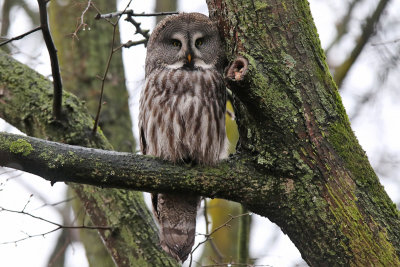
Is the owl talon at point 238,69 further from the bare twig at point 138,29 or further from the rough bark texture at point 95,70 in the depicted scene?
the rough bark texture at point 95,70

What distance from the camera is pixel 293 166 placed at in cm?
289

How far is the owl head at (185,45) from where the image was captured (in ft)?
13.0

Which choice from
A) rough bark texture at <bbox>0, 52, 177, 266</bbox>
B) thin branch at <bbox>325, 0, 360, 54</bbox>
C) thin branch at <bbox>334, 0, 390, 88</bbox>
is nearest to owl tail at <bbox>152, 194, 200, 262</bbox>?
rough bark texture at <bbox>0, 52, 177, 266</bbox>

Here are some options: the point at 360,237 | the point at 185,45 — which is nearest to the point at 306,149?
the point at 360,237

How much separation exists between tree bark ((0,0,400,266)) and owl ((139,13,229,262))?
17.6 inches

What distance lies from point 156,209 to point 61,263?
9.10 ft

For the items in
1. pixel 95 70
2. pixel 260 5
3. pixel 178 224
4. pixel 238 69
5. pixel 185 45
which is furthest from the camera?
pixel 95 70

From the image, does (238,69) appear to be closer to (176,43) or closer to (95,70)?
(176,43)

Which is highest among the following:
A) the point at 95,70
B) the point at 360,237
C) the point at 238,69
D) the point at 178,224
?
the point at 95,70

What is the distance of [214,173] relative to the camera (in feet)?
9.61

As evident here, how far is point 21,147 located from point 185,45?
1974 millimetres

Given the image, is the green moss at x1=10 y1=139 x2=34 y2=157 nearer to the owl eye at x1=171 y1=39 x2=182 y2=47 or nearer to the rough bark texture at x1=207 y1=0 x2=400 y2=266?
the rough bark texture at x1=207 y1=0 x2=400 y2=266

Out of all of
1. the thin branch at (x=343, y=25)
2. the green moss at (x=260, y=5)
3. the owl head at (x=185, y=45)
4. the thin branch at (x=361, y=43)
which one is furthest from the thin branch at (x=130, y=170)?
the thin branch at (x=343, y=25)

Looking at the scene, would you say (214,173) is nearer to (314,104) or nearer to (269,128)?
(269,128)
